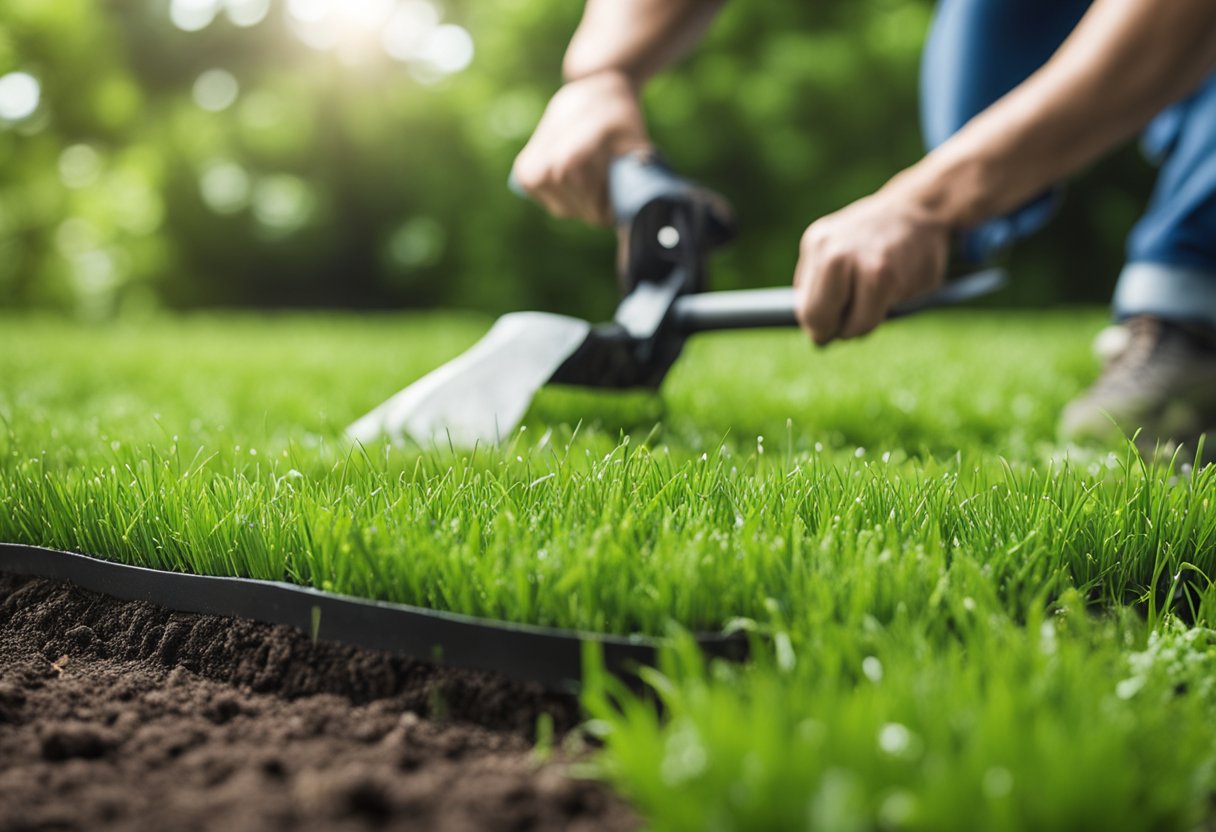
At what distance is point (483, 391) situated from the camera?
215 centimetres

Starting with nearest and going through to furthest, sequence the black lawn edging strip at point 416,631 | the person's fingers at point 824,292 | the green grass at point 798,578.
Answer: the green grass at point 798,578
the black lawn edging strip at point 416,631
the person's fingers at point 824,292

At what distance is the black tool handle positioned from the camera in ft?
Answer: 7.14

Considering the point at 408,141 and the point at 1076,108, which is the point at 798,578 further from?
the point at 408,141

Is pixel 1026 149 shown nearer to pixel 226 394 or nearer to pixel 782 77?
pixel 226 394

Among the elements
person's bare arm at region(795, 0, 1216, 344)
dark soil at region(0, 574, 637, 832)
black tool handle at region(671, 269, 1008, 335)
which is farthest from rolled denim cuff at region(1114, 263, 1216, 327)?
dark soil at region(0, 574, 637, 832)

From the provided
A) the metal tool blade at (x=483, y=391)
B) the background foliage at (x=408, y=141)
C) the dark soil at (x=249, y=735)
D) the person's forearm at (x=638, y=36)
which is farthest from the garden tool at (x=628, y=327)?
the background foliage at (x=408, y=141)

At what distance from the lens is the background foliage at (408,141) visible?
10586 millimetres

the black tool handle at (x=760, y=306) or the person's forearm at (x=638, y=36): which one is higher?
the person's forearm at (x=638, y=36)

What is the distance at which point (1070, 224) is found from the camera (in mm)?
10766

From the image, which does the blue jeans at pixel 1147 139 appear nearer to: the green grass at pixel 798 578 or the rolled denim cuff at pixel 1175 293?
the rolled denim cuff at pixel 1175 293

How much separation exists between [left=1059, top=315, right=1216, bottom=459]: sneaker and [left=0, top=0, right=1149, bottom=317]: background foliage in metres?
7.59

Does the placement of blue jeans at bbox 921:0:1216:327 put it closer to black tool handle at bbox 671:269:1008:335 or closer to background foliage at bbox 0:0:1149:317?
black tool handle at bbox 671:269:1008:335

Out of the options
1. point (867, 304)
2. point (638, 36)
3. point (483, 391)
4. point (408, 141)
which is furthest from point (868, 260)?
point (408, 141)

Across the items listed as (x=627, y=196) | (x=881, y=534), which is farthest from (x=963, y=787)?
(x=627, y=196)
